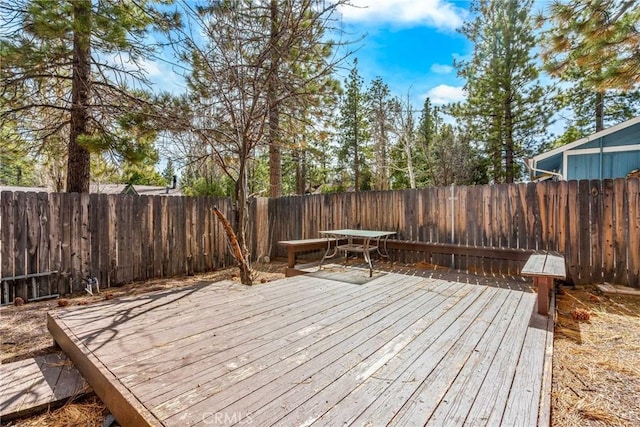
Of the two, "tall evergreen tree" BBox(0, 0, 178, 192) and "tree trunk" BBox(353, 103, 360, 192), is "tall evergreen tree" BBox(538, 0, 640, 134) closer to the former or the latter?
"tall evergreen tree" BBox(0, 0, 178, 192)

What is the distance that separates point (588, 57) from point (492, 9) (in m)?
10.5

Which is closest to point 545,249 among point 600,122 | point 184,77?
point 184,77

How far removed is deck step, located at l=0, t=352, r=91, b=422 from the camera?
1.78 metres

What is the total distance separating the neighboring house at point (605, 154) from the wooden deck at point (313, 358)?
25.7 feet

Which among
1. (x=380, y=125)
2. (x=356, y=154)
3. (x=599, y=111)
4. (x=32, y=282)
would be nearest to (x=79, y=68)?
(x=32, y=282)

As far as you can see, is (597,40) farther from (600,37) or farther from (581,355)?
(581,355)

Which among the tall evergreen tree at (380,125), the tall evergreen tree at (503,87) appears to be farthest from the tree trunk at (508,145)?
the tall evergreen tree at (380,125)

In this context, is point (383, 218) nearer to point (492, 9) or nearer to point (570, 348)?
point (570, 348)

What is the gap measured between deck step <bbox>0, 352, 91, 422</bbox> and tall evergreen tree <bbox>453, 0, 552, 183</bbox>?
15052 mm

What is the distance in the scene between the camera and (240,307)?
296 cm

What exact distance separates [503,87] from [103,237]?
14.7 meters

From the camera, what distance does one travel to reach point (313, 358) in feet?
6.39

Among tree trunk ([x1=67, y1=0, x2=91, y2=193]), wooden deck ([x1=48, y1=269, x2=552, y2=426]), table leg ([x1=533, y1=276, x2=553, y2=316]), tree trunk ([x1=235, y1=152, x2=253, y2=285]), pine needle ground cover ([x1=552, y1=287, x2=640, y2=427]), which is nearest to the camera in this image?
wooden deck ([x1=48, y1=269, x2=552, y2=426])

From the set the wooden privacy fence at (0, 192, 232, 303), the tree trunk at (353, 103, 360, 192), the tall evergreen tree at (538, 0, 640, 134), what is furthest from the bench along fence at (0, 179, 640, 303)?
the tree trunk at (353, 103, 360, 192)
